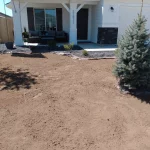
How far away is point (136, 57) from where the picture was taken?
4.59 m

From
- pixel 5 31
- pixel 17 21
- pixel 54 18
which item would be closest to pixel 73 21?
pixel 54 18

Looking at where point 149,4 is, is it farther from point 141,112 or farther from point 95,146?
point 95,146

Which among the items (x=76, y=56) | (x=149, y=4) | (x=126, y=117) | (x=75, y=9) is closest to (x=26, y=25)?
(x=75, y=9)

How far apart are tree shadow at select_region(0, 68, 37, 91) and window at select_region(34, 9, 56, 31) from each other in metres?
7.53

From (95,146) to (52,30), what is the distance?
38.0ft

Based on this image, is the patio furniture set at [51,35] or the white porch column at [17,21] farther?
the patio furniture set at [51,35]

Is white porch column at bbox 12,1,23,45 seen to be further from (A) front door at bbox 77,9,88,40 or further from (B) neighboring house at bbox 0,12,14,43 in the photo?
(A) front door at bbox 77,9,88,40

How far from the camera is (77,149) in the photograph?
2.91m

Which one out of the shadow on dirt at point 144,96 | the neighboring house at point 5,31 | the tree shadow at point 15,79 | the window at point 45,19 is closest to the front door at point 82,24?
the window at point 45,19

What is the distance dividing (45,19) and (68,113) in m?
10.8

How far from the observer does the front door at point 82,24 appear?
13092 mm

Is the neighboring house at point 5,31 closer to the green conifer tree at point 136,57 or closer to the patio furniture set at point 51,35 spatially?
the patio furniture set at point 51,35

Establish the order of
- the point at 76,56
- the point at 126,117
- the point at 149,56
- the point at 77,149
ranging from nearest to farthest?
the point at 77,149, the point at 126,117, the point at 149,56, the point at 76,56

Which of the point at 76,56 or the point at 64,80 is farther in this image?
the point at 76,56
